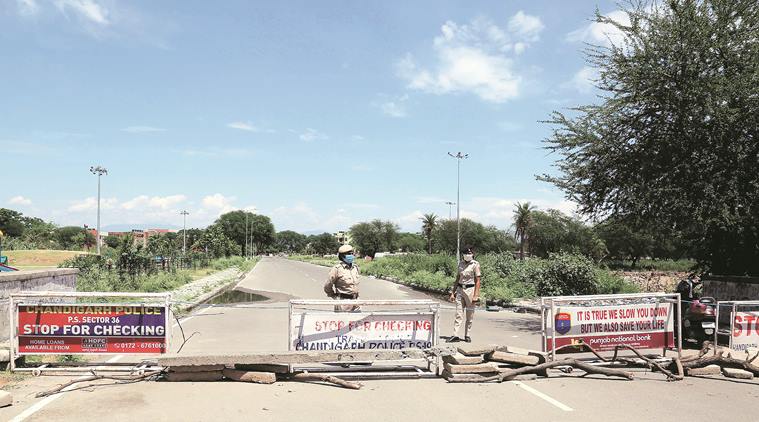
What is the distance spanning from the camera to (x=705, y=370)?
8.30 metres

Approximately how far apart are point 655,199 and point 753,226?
2.10 meters

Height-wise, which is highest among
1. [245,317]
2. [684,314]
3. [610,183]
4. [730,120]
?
[730,120]

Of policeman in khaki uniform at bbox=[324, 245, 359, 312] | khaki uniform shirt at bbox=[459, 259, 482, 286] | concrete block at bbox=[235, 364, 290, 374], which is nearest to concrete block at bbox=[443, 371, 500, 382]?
policeman in khaki uniform at bbox=[324, 245, 359, 312]

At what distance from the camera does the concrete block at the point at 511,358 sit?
7.90 meters

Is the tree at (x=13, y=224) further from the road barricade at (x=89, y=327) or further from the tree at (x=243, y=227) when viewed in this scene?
the road barricade at (x=89, y=327)

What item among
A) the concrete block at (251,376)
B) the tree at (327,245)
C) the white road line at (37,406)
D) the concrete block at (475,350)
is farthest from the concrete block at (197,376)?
the tree at (327,245)

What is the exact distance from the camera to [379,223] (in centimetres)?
10731

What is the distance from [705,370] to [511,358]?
9.83 feet

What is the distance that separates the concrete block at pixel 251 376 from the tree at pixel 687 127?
9.99 metres

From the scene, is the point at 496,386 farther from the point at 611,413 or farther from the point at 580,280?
the point at 580,280

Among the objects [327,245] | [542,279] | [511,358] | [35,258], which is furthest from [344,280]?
[327,245]

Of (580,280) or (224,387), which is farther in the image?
(580,280)

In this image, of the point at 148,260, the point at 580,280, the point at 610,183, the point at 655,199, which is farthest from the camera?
the point at 148,260

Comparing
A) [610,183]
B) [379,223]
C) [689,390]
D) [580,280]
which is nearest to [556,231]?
[379,223]
